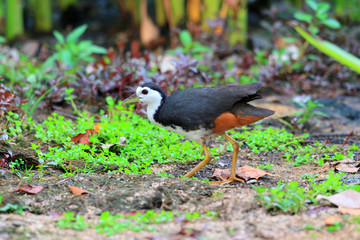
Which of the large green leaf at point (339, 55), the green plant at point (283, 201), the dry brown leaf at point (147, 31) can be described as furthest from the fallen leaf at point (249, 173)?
the dry brown leaf at point (147, 31)

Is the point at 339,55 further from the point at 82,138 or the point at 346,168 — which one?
the point at 82,138

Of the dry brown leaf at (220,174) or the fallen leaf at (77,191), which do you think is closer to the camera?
the fallen leaf at (77,191)

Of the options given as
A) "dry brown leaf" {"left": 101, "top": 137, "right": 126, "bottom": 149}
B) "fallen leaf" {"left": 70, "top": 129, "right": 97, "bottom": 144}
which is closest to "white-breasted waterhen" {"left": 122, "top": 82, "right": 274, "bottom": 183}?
"dry brown leaf" {"left": 101, "top": 137, "right": 126, "bottom": 149}

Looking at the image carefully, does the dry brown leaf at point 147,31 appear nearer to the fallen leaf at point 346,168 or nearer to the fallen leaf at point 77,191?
the fallen leaf at point 346,168

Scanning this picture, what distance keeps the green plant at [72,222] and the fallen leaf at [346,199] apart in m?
1.52

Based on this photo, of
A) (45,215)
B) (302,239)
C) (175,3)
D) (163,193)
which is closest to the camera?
(302,239)

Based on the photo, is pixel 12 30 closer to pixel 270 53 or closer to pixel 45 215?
pixel 270 53

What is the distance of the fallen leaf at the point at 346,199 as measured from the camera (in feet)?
9.83

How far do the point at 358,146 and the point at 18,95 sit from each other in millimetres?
3754

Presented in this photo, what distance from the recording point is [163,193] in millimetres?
3299

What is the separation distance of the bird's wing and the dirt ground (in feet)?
1.67

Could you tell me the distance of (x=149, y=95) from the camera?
4.05 m

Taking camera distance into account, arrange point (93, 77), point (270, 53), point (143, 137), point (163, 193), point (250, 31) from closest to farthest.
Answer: point (163, 193)
point (143, 137)
point (93, 77)
point (270, 53)
point (250, 31)

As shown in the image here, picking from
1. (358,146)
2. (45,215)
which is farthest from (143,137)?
(358,146)
